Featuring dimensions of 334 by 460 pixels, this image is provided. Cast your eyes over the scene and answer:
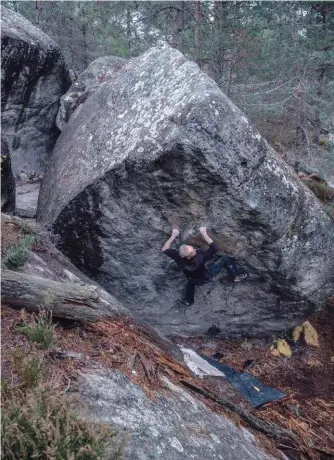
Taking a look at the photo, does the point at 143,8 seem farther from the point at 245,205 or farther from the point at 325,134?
the point at 245,205

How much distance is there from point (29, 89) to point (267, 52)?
19.1 feet

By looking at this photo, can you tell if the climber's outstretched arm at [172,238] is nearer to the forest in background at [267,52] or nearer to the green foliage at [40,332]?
the green foliage at [40,332]

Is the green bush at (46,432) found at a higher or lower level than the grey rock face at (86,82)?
lower

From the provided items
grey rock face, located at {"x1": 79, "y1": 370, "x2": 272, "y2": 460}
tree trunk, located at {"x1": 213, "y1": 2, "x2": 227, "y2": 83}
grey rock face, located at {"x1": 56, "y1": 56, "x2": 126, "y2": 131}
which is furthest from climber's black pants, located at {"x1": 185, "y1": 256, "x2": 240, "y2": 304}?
tree trunk, located at {"x1": 213, "y1": 2, "x2": 227, "y2": 83}

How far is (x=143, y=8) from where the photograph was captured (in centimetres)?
1333

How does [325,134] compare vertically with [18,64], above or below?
below

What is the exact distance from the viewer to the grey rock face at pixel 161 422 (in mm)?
3824

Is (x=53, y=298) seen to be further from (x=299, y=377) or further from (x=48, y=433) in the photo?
(x=299, y=377)

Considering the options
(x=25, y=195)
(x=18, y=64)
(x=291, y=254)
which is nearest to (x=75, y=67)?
(x=18, y=64)

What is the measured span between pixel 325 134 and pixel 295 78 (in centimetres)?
212

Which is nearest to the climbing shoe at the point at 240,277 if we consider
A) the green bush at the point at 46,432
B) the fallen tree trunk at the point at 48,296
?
the fallen tree trunk at the point at 48,296

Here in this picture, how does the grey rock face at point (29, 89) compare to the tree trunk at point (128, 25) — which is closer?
the grey rock face at point (29, 89)

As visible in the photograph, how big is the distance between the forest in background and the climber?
3.87m

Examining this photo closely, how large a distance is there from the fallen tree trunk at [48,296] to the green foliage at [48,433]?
1.67 m
